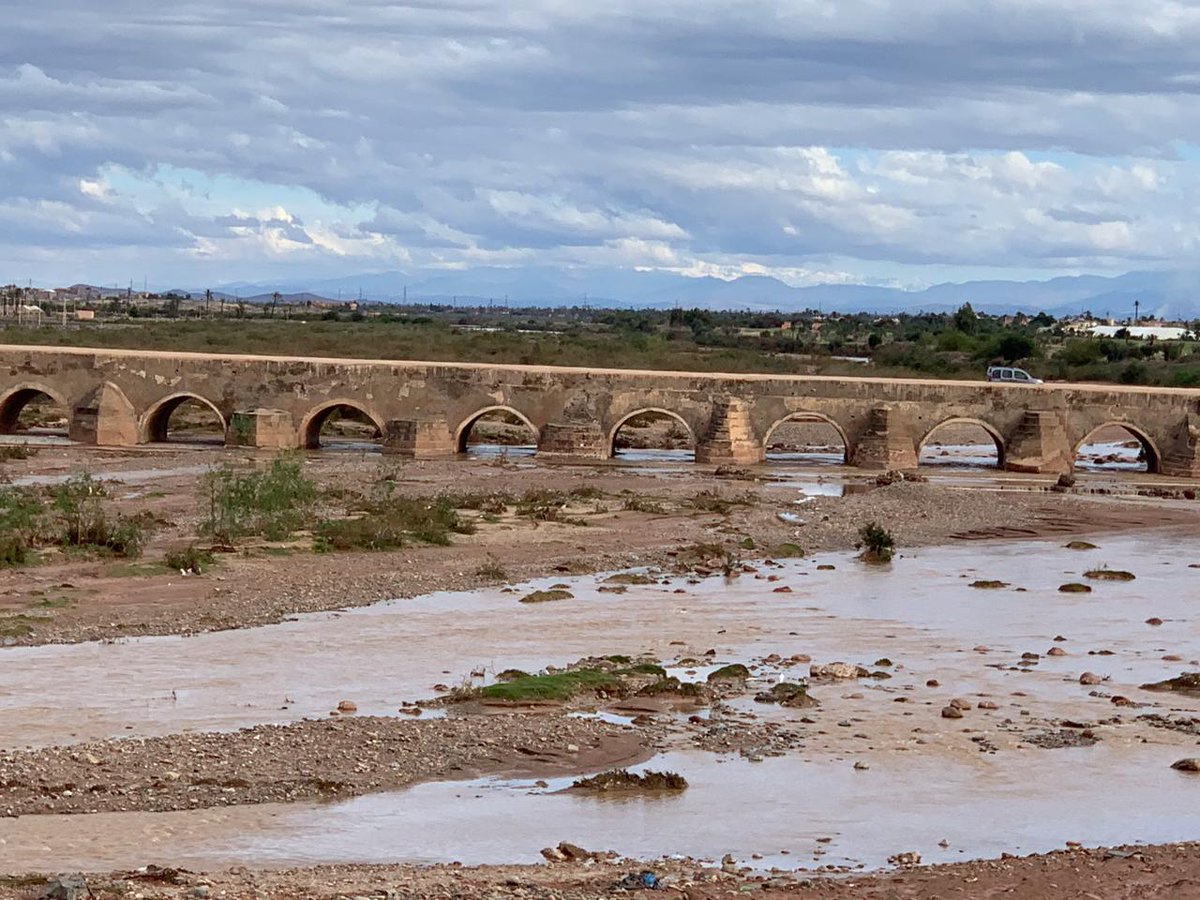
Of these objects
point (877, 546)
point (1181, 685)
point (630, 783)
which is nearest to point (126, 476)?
point (877, 546)

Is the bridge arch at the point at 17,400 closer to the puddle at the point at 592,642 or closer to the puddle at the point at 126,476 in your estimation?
the puddle at the point at 126,476

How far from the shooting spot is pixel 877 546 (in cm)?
3080

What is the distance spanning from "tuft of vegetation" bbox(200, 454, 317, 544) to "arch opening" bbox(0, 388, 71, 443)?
1922 cm

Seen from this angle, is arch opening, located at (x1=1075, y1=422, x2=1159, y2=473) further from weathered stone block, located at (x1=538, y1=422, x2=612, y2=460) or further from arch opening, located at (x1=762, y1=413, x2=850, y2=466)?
weathered stone block, located at (x1=538, y1=422, x2=612, y2=460)

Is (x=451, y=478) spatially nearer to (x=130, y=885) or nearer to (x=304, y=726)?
(x=304, y=726)

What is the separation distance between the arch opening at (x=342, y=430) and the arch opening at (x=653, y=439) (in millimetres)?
7279

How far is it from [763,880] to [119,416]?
38.2m

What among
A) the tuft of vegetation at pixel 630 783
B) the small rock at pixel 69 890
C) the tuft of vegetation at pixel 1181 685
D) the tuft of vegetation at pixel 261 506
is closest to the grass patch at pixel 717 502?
the tuft of vegetation at pixel 261 506

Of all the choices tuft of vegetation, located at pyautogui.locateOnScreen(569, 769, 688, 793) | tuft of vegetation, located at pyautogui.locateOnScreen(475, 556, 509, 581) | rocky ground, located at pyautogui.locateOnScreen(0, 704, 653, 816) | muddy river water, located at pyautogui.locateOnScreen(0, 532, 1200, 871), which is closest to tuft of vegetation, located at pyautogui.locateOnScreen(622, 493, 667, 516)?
muddy river water, located at pyautogui.locateOnScreen(0, 532, 1200, 871)

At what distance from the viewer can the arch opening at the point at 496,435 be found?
4738 cm

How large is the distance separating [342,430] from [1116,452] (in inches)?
1038

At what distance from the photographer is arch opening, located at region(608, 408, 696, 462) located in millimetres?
48469

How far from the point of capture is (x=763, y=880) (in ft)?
40.6

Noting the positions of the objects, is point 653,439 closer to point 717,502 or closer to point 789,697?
point 717,502
